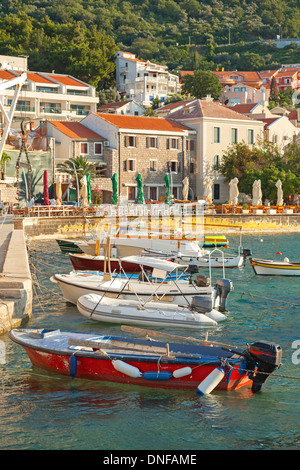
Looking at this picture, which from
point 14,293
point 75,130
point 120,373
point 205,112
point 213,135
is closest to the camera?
point 120,373

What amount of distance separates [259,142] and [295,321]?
4760cm

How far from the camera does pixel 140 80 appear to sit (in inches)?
4449

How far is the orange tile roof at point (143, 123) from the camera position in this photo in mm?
60594

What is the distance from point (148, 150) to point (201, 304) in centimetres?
4260

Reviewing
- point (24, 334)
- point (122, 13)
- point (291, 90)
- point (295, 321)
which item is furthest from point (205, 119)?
point (122, 13)

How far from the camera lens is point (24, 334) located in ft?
51.7

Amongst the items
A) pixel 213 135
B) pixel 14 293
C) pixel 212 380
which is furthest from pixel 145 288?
pixel 213 135

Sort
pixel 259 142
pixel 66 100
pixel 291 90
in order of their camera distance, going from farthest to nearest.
→ pixel 291 90
pixel 66 100
pixel 259 142

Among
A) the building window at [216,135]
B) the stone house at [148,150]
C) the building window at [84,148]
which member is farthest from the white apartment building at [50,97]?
the building window at [216,135]

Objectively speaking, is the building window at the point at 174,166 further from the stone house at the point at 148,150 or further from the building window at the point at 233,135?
the building window at the point at 233,135

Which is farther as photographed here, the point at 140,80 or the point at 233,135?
the point at 140,80

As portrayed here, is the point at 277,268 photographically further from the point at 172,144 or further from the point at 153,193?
the point at 172,144

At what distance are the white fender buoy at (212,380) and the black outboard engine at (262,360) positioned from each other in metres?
0.66

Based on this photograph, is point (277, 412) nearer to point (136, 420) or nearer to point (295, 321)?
point (136, 420)
